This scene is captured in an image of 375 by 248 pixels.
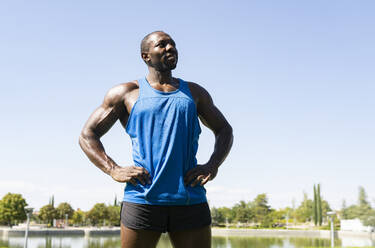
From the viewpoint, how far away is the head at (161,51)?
247 cm

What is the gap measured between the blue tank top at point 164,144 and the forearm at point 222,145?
0.14m

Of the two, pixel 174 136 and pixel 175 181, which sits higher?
pixel 174 136

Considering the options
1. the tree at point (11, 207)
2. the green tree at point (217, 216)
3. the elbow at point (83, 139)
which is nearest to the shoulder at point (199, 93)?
the elbow at point (83, 139)

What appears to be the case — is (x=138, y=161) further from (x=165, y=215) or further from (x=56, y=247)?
(x=56, y=247)

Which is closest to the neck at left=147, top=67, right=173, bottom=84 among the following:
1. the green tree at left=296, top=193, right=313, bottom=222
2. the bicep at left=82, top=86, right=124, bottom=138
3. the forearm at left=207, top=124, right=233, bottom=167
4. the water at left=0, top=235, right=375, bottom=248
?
the bicep at left=82, top=86, right=124, bottom=138

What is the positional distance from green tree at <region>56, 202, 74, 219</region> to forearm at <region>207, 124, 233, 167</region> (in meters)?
50.8

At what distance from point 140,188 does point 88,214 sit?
2056 inches

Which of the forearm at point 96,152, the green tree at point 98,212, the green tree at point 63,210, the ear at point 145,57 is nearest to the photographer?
the forearm at point 96,152

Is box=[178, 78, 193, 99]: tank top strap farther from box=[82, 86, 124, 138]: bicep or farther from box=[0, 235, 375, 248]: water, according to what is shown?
box=[0, 235, 375, 248]: water

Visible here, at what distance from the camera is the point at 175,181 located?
2232 mm

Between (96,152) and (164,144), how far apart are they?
440mm

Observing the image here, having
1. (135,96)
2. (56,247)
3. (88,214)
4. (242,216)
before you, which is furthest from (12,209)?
(135,96)

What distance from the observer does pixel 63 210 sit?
50.0 metres

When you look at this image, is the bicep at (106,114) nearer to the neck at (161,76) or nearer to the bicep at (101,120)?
the bicep at (101,120)
